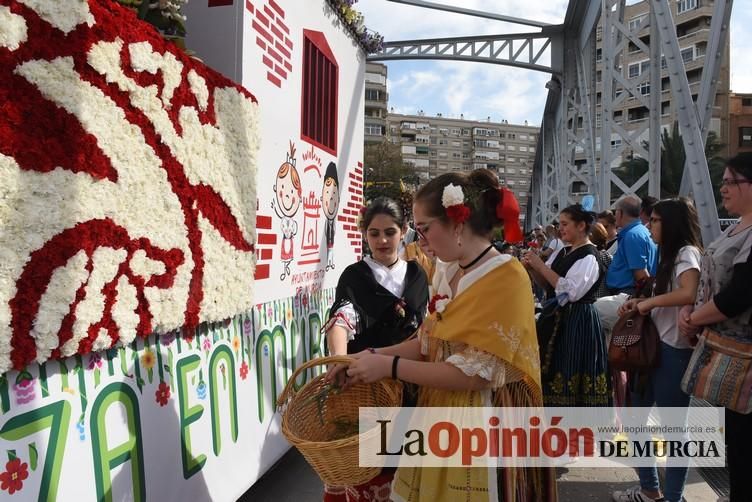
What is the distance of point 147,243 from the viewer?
79.9 inches

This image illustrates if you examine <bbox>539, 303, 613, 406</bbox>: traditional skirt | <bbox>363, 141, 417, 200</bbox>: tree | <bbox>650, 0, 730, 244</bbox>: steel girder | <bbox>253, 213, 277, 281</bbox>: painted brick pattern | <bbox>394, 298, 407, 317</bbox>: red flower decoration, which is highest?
<bbox>363, 141, 417, 200</bbox>: tree

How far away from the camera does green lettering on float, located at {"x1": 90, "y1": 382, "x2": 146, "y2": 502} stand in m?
1.82

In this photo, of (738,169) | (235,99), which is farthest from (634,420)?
(235,99)

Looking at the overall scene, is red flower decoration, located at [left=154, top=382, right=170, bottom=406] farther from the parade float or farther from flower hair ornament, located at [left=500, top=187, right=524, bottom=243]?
flower hair ornament, located at [left=500, top=187, right=524, bottom=243]

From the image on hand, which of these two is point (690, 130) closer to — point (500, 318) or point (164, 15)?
point (500, 318)

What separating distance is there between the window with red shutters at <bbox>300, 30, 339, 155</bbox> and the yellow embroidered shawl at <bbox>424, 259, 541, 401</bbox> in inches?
95.3

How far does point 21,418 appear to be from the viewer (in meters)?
1.51

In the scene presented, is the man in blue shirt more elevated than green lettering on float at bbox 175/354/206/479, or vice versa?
the man in blue shirt

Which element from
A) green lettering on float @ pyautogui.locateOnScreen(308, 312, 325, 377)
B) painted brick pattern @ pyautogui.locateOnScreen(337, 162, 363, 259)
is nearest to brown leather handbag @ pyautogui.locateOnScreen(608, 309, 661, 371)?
green lettering on float @ pyautogui.locateOnScreen(308, 312, 325, 377)

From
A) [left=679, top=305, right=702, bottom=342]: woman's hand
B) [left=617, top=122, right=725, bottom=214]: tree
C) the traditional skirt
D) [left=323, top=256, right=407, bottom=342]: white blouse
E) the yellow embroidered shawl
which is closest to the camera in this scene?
the yellow embroidered shawl

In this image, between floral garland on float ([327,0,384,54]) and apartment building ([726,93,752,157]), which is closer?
floral garland on float ([327,0,384,54])

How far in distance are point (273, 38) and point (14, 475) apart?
8.63 ft

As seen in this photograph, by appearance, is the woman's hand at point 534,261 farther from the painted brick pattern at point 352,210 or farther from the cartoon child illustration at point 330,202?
the painted brick pattern at point 352,210

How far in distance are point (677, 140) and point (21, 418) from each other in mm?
38659
